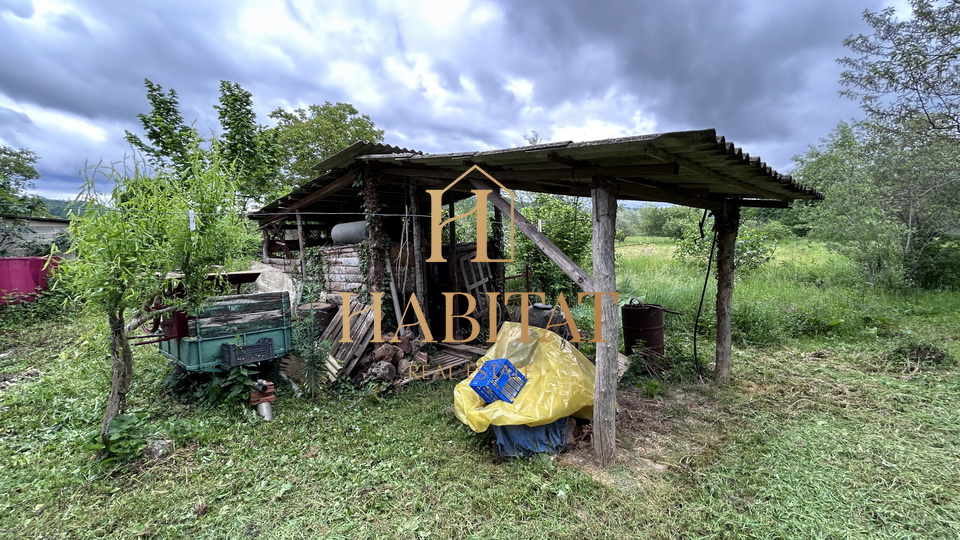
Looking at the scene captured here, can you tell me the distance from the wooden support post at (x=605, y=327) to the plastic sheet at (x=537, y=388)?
10.5 inches

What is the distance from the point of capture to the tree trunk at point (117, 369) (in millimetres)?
3002

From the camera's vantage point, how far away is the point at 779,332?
6594 millimetres

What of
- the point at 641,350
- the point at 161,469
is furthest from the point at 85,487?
the point at 641,350

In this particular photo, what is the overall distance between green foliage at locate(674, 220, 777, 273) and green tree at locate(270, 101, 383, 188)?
51.2 feet

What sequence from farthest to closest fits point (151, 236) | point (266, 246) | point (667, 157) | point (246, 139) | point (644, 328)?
point (246, 139) → point (266, 246) → point (644, 328) → point (151, 236) → point (667, 157)

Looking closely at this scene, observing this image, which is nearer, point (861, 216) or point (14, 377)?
point (14, 377)

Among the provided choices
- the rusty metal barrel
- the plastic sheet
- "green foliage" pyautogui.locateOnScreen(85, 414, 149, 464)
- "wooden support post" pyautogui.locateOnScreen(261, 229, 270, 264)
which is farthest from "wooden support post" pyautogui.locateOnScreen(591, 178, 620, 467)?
"wooden support post" pyautogui.locateOnScreen(261, 229, 270, 264)

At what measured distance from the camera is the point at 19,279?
24.2 ft

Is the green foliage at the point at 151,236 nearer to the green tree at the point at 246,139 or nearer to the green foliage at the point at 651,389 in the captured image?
the green foliage at the point at 651,389

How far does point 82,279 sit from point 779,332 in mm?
8785

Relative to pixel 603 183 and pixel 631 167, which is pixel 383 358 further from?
pixel 631 167

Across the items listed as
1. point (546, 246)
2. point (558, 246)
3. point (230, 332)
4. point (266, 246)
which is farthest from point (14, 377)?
point (558, 246)

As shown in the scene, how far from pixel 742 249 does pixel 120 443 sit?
1170 cm

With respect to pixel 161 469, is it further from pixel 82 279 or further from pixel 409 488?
pixel 409 488
